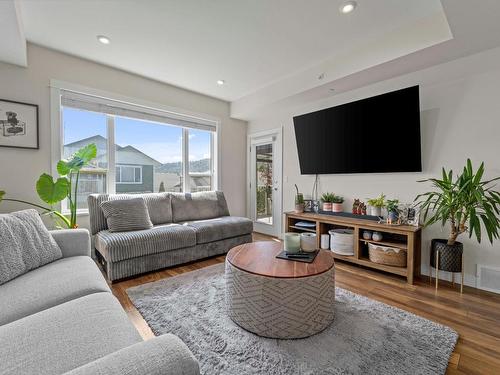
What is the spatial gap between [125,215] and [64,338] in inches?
80.6

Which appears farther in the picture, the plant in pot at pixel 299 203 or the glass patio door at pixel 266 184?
the glass patio door at pixel 266 184

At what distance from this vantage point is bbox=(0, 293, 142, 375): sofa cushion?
0.77 meters

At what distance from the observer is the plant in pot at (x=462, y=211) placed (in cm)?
203

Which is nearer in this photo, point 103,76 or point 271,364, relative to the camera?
point 271,364

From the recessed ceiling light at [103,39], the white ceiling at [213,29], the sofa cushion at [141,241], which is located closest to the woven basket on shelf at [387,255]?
the sofa cushion at [141,241]

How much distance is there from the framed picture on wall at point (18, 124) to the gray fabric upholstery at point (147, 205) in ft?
2.89

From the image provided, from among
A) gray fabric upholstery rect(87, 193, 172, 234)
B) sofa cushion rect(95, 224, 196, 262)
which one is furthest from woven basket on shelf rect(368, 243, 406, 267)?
gray fabric upholstery rect(87, 193, 172, 234)

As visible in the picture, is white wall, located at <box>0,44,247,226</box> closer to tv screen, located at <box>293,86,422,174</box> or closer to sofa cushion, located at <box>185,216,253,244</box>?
sofa cushion, located at <box>185,216,253,244</box>

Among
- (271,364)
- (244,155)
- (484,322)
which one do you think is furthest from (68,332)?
(244,155)

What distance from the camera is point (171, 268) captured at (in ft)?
9.17

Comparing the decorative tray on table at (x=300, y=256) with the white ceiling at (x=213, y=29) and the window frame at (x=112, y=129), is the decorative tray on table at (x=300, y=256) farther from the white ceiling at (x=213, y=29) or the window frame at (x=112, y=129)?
the window frame at (x=112, y=129)

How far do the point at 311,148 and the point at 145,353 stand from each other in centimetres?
331

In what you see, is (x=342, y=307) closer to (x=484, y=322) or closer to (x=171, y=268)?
(x=484, y=322)

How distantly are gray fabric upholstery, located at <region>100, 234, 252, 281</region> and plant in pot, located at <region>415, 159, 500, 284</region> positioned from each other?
2.40 metres
